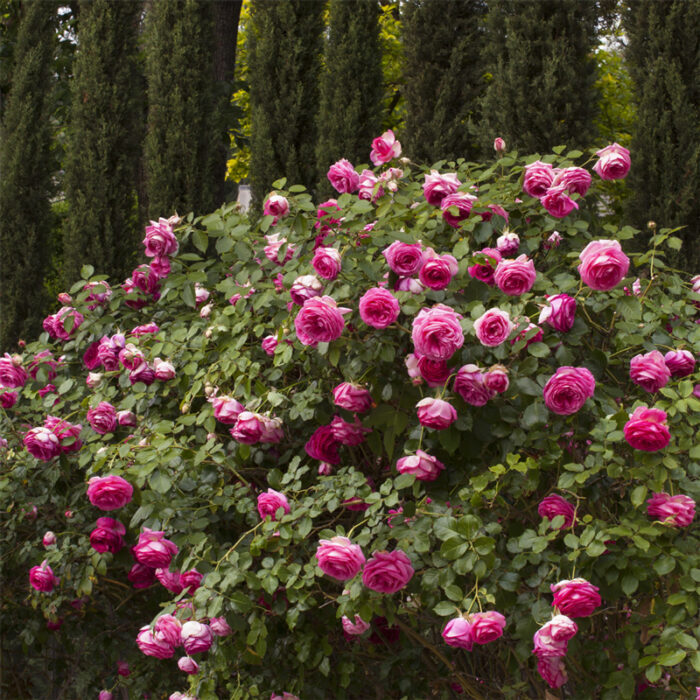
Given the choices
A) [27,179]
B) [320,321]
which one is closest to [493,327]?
[320,321]

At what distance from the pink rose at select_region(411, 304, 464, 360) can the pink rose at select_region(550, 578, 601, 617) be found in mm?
506

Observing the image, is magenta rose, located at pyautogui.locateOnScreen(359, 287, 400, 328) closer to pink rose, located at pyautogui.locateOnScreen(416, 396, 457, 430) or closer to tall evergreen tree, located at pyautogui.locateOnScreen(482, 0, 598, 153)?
pink rose, located at pyautogui.locateOnScreen(416, 396, 457, 430)

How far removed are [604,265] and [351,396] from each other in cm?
62

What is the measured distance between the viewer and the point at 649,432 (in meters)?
1.73

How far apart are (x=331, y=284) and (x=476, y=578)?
29.5 inches

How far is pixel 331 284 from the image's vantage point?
207 cm

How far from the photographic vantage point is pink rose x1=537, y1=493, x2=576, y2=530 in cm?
187

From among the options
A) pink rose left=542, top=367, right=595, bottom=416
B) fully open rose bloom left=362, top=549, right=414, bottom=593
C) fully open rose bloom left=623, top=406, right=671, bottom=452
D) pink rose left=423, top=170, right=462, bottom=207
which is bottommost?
fully open rose bloom left=362, top=549, right=414, bottom=593

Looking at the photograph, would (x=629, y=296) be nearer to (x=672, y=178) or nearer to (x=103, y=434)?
(x=103, y=434)

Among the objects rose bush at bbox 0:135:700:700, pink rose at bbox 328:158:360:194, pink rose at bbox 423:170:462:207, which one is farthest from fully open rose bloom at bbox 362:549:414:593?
pink rose at bbox 328:158:360:194

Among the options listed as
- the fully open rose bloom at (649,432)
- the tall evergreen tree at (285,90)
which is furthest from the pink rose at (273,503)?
the tall evergreen tree at (285,90)

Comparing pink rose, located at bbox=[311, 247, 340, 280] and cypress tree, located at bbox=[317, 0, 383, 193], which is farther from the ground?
cypress tree, located at bbox=[317, 0, 383, 193]

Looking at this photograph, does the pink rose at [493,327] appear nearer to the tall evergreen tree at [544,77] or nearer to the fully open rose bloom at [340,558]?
the fully open rose bloom at [340,558]

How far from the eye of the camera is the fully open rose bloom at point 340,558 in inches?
69.9
